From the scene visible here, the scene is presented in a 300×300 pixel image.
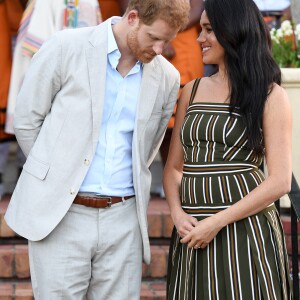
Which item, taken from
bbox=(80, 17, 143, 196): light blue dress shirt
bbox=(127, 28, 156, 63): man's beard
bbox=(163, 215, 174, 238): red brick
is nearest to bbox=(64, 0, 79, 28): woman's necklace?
bbox=(163, 215, 174, 238): red brick

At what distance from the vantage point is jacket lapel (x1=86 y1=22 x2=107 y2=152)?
12.0 feet

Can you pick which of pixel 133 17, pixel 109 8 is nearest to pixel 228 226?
pixel 133 17

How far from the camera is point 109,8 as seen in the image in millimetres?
6555

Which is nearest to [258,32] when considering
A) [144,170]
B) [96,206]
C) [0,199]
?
[144,170]

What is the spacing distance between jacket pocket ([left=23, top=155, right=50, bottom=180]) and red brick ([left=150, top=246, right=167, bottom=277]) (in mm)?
1779

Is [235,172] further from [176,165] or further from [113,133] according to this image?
[113,133]

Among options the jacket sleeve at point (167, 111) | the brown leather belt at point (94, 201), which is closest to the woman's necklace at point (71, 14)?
the jacket sleeve at point (167, 111)

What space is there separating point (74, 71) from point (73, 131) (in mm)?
239

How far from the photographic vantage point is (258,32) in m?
3.80

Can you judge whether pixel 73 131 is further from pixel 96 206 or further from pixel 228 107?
pixel 228 107

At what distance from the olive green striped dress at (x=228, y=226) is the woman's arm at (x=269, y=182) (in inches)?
2.3

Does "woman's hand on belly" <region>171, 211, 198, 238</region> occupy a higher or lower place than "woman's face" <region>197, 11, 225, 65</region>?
lower

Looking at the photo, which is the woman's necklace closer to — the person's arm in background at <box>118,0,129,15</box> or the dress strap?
the person's arm in background at <box>118,0,129,15</box>

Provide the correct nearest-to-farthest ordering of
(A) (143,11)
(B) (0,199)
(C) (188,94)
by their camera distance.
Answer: (A) (143,11), (C) (188,94), (B) (0,199)
